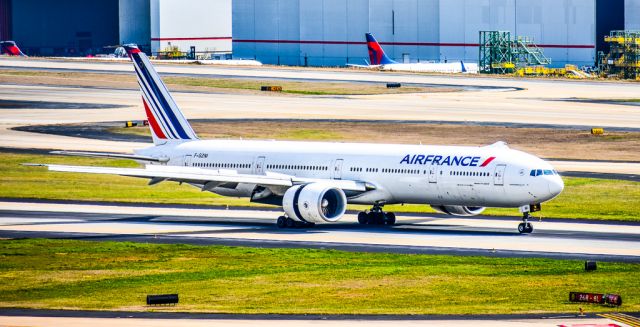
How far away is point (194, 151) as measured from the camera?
239 feet

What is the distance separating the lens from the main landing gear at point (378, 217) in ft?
221

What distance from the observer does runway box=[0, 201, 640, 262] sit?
5728 centimetres

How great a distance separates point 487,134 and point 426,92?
3789 centimetres

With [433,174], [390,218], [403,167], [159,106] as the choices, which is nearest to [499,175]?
[433,174]

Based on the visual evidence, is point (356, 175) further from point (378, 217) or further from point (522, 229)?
point (522, 229)

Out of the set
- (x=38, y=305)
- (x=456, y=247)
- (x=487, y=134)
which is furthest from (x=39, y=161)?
(x=38, y=305)

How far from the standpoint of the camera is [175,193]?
82.9 meters

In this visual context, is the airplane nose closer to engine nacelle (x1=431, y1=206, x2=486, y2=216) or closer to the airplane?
engine nacelle (x1=431, y1=206, x2=486, y2=216)

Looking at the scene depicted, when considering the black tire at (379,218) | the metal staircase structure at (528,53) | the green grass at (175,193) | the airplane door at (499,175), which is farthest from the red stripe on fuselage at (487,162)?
the metal staircase structure at (528,53)

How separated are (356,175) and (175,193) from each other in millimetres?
19609

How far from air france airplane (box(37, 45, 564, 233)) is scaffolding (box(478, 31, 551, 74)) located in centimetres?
11304

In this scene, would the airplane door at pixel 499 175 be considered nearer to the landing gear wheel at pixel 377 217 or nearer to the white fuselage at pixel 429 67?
the landing gear wheel at pixel 377 217

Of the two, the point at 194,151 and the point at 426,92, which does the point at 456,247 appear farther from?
the point at 426,92

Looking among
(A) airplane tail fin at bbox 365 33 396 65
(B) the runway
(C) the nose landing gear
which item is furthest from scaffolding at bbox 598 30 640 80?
(C) the nose landing gear
